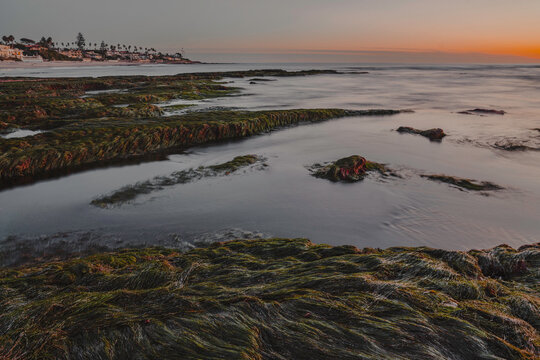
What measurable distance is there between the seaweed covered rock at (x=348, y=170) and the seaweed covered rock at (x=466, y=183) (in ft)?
5.06

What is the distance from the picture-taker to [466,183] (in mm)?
8500

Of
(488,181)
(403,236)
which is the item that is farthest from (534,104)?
(403,236)

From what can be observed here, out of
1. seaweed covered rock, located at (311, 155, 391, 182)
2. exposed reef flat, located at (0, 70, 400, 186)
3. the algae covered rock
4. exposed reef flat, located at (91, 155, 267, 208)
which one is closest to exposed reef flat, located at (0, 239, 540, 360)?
exposed reef flat, located at (91, 155, 267, 208)

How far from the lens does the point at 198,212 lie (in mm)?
6898

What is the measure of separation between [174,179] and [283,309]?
676 centimetres

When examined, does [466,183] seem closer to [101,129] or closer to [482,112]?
[101,129]

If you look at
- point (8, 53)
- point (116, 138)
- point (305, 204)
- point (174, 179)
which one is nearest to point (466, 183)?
point (305, 204)

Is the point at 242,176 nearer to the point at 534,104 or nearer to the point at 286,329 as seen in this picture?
the point at 286,329

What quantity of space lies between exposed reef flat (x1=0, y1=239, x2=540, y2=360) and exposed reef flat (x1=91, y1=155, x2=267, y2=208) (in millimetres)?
3216

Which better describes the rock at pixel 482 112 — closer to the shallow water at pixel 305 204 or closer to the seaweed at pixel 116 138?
the shallow water at pixel 305 204

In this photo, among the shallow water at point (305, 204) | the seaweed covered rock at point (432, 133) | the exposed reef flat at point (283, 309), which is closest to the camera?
the exposed reef flat at point (283, 309)

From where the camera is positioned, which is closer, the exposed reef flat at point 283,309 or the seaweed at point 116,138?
the exposed reef flat at point 283,309

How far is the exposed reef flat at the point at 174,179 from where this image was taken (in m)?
7.30

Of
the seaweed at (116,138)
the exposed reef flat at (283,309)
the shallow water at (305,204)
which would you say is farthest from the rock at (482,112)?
the exposed reef flat at (283,309)
